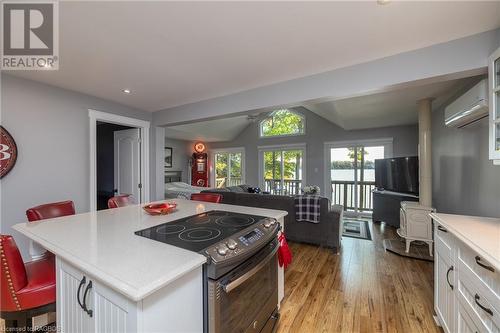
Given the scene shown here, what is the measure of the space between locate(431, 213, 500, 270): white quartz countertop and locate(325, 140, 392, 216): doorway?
435 centimetres

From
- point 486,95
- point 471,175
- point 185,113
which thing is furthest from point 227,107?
point 471,175

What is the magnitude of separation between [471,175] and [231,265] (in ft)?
9.81

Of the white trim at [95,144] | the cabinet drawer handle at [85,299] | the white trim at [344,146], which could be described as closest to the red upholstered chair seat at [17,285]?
the cabinet drawer handle at [85,299]

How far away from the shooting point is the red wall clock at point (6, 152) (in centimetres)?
228

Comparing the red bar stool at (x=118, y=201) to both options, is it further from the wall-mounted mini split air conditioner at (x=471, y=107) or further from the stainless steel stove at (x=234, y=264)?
the wall-mounted mini split air conditioner at (x=471, y=107)

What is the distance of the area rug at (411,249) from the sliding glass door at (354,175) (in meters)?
2.20

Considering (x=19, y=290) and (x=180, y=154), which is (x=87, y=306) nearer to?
(x=19, y=290)

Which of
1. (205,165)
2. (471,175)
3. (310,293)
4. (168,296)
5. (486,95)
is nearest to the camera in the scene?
(168,296)

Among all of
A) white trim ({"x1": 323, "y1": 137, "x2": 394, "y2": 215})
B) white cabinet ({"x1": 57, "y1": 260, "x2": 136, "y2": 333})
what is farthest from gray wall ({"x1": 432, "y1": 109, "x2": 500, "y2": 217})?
white cabinet ({"x1": 57, "y1": 260, "x2": 136, "y2": 333})

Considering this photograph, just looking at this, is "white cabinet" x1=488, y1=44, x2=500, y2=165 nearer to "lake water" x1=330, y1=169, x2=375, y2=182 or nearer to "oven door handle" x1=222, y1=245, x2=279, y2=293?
"oven door handle" x1=222, y1=245, x2=279, y2=293

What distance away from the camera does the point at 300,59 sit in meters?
2.07

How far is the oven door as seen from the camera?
1.04 m

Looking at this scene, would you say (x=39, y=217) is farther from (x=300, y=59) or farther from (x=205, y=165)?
(x=205, y=165)

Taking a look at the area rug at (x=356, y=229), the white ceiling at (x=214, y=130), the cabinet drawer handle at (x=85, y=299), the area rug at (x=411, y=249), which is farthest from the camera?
the white ceiling at (x=214, y=130)
